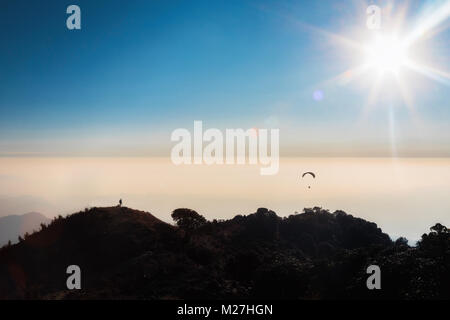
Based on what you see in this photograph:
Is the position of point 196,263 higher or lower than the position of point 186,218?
lower

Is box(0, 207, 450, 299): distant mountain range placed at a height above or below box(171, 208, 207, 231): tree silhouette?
below

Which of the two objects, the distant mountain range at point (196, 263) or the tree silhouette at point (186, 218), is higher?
the tree silhouette at point (186, 218)

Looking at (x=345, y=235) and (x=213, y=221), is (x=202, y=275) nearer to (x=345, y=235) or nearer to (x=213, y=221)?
(x=213, y=221)

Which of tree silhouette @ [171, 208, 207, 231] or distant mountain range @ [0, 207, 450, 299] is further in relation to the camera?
tree silhouette @ [171, 208, 207, 231]

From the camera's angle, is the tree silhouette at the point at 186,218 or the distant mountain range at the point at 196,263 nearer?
the distant mountain range at the point at 196,263

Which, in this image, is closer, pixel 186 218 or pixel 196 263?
pixel 196 263
